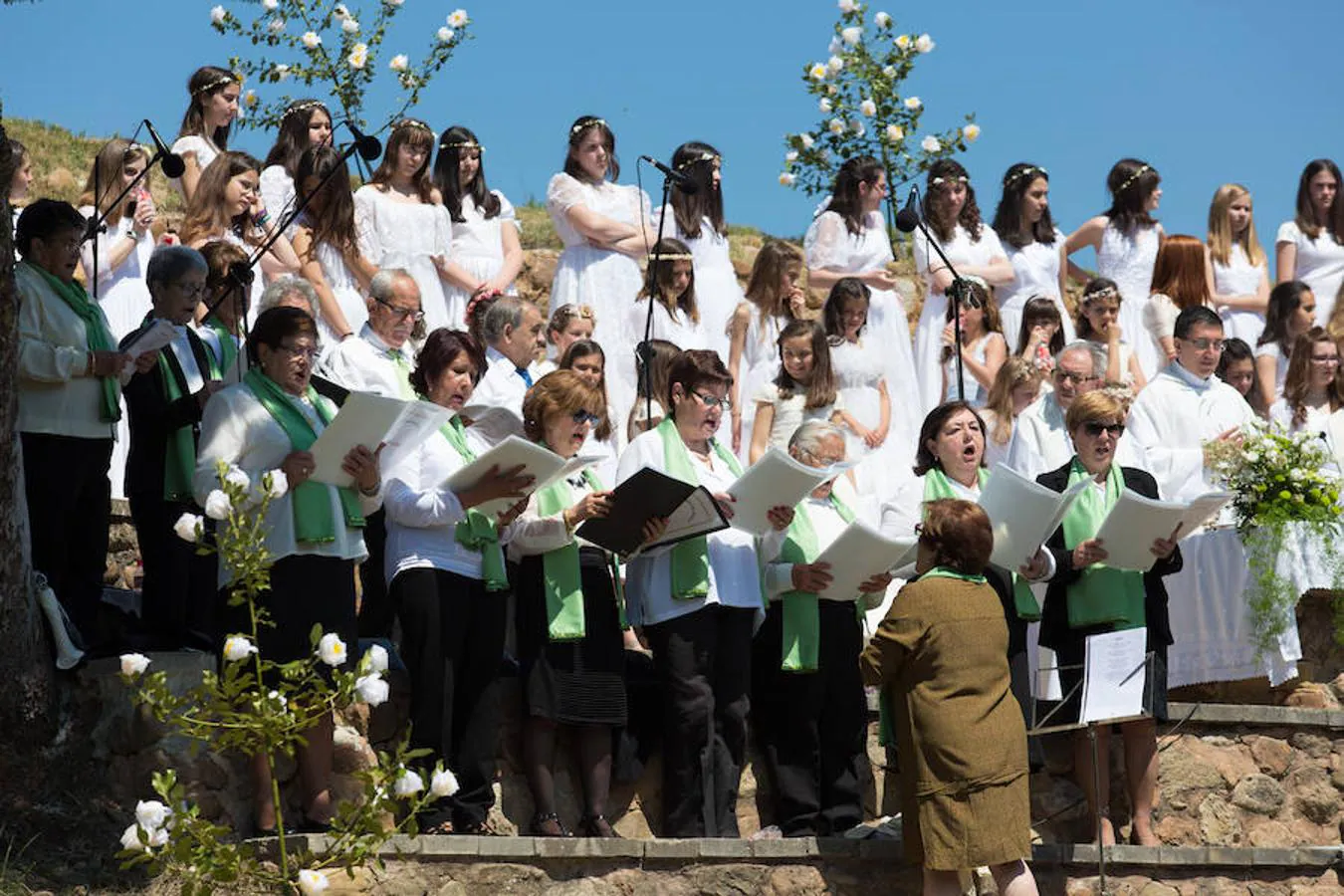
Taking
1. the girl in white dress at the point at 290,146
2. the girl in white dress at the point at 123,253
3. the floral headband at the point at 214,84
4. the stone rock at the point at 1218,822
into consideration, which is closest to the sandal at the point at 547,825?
the stone rock at the point at 1218,822

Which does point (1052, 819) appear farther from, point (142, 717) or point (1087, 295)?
point (1087, 295)

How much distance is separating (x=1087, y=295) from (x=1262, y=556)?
3.34 m

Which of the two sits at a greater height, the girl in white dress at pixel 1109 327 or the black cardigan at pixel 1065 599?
the girl in white dress at pixel 1109 327

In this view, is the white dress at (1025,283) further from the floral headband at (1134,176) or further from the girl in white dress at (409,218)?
the girl in white dress at (409,218)

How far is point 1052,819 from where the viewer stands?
9.29 m

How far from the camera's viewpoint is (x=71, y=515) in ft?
26.9

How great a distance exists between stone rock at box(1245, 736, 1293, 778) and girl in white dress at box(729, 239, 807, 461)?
3.65 meters

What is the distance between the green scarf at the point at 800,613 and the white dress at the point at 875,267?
392 centimetres

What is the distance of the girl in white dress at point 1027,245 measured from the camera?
45.8 feet

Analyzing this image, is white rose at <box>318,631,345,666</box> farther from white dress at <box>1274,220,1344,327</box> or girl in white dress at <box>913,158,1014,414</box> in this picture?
white dress at <box>1274,220,1344,327</box>

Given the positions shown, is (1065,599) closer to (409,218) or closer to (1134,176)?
(409,218)

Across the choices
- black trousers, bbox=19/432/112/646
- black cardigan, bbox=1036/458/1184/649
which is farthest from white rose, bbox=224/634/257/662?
black cardigan, bbox=1036/458/1184/649

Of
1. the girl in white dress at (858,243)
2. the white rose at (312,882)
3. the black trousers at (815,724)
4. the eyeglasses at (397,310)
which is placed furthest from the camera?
the girl in white dress at (858,243)

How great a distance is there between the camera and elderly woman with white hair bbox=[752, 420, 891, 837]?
8.65m
